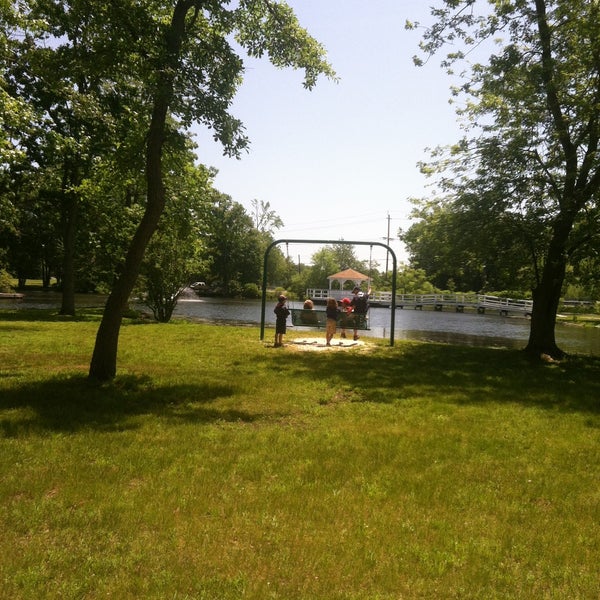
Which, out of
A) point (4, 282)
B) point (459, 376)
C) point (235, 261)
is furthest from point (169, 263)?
point (235, 261)

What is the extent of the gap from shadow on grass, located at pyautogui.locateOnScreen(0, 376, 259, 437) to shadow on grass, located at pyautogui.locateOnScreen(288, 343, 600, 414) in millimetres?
2872

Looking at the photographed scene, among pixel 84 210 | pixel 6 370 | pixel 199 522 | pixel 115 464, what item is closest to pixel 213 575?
pixel 199 522

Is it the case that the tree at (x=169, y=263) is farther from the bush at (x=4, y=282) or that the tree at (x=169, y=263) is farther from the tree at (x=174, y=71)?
the bush at (x=4, y=282)

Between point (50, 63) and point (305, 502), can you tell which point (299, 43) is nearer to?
point (50, 63)

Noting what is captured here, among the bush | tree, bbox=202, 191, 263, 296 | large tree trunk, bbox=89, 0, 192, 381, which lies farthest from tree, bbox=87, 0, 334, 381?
tree, bbox=202, 191, 263, 296

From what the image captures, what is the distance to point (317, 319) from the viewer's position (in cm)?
1641

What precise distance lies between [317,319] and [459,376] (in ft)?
17.3

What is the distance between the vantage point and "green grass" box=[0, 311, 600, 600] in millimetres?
3594

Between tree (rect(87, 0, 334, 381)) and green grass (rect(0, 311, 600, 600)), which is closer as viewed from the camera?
green grass (rect(0, 311, 600, 600))

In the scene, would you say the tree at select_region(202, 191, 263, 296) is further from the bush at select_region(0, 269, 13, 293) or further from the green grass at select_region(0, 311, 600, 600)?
the green grass at select_region(0, 311, 600, 600)

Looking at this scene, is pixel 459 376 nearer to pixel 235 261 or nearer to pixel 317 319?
pixel 317 319

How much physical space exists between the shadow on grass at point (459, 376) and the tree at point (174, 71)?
4188mm

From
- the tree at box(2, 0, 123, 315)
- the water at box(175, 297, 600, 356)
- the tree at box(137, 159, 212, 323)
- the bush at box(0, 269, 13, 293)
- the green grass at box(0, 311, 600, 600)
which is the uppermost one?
the tree at box(2, 0, 123, 315)

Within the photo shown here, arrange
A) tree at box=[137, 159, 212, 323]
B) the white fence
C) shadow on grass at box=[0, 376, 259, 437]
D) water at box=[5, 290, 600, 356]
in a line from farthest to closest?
1. the white fence
2. water at box=[5, 290, 600, 356]
3. tree at box=[137, 159, 212, 323]
4. shadow on grass at box=[0, 376, 259, 437]
